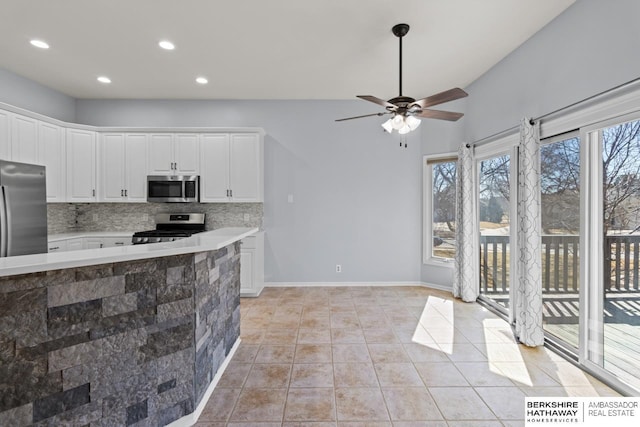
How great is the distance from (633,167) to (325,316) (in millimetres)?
3047

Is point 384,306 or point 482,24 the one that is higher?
point 482,24

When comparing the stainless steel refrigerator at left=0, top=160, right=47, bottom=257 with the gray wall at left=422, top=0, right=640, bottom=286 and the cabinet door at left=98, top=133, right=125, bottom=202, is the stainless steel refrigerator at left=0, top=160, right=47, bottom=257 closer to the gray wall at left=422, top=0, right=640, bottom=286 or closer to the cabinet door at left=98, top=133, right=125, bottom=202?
the cabinet door at left=98, top=133, right=125, bottom=202

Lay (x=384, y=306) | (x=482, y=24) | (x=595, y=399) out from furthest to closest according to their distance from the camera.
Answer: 1. (x=384, y=306)
2. (x=482, y=24)
3. (x=595, y=399)

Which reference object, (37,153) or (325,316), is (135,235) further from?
(325,316)

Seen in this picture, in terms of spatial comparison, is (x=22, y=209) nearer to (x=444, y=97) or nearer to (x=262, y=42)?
(x=262, y=42)

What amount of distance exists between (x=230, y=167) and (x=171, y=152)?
886mm

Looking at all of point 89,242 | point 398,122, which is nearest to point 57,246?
point 89,242

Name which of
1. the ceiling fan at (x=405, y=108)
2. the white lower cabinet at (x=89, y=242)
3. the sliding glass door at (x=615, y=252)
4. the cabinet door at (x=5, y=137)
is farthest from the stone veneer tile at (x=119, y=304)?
the sliding glass door at (x=615, y=252)

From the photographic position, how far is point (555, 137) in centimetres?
277

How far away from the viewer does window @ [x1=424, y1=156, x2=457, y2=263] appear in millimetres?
4537

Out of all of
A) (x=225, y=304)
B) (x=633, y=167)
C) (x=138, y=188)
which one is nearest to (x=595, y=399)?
(x=633, y=167)

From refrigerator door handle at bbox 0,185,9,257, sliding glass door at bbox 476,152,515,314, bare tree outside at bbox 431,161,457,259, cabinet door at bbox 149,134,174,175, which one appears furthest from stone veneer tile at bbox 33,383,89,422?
bare tree outside at bbox 431,161,457,259

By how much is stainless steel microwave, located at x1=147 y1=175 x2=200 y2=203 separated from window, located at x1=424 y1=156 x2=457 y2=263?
3.58m

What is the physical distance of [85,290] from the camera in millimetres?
1423
